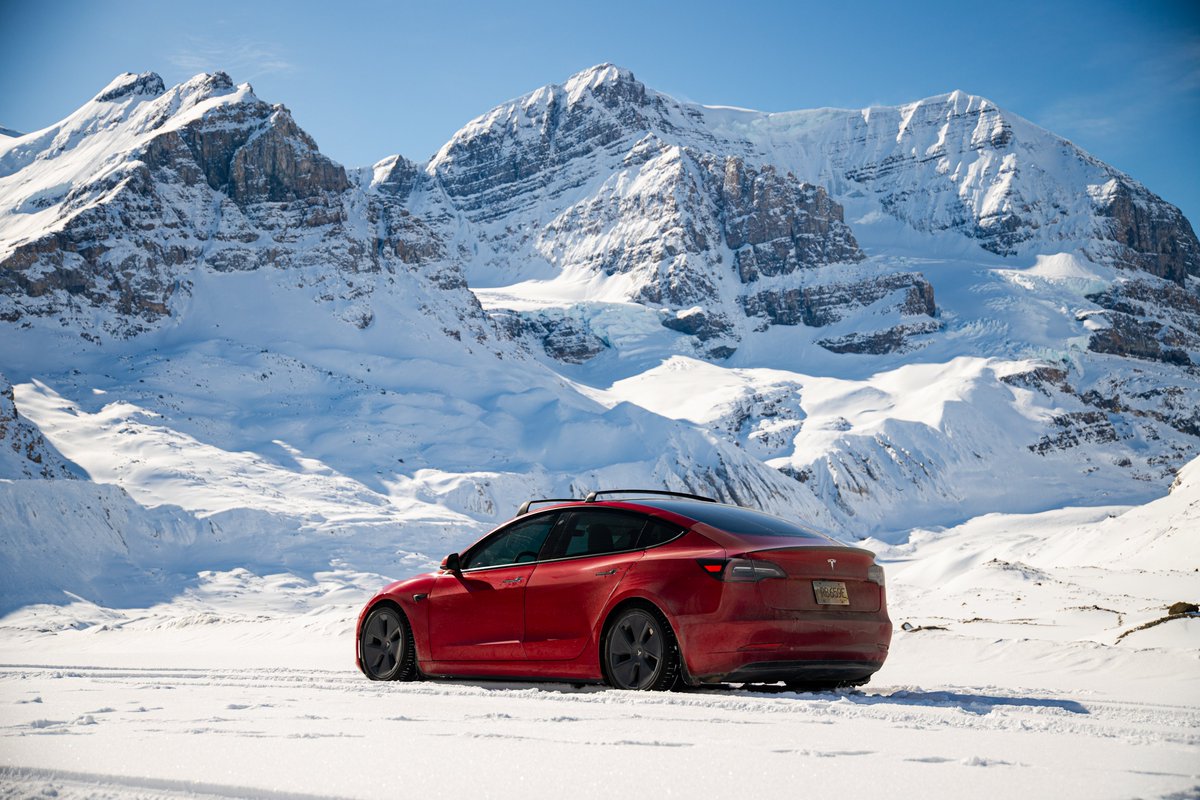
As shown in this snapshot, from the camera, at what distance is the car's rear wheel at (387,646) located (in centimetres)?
888

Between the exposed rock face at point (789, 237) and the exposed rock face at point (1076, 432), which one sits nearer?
the exposed rock face at point (1076, 432)

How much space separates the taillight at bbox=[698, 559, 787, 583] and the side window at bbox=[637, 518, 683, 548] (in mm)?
484

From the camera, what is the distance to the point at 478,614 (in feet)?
27.5

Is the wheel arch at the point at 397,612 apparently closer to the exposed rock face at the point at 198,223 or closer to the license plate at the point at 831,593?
Answer: the license plate at the point at 831,593

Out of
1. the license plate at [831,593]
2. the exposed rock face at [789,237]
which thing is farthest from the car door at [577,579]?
the exposed rock face at [789,237]

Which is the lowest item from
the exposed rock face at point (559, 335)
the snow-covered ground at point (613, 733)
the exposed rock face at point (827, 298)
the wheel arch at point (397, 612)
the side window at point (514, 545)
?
the snow-covered ground at point (613, 733)

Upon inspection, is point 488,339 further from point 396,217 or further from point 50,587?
point 50,587

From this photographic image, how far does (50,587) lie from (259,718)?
4695 cm

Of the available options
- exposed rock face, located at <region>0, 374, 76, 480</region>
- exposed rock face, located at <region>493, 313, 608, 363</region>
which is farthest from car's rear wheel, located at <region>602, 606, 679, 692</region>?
exposed rock face, located at <region>493, 313, 608, 363</region>

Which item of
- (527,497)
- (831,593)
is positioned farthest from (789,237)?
(831,593)

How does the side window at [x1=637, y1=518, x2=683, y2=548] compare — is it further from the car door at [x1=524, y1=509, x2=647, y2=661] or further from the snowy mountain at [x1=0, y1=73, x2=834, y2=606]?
the snowy mountain at [x1=0, y1=73, x2=834, y2=606]

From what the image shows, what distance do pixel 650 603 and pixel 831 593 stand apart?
1.22m

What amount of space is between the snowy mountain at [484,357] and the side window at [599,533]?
54831mm

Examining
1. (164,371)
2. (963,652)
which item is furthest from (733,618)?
(164,371)
